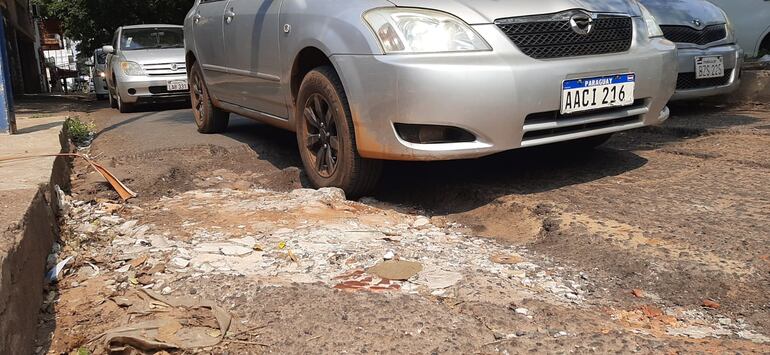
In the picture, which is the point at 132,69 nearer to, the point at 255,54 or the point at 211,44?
the point at 211,44

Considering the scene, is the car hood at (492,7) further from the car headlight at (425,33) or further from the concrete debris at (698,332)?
the concrete debris at (698,332)

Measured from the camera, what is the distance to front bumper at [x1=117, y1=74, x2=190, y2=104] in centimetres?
1097

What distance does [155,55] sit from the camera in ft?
36.8

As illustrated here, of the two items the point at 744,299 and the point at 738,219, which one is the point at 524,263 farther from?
the point at 738,219

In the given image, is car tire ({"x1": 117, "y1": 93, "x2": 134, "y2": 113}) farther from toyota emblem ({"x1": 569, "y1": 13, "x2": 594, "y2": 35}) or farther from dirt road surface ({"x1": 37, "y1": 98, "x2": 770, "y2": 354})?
toyota emblem ({"x1": 569, "y1": 13, "x2": 594, "y2": 35})

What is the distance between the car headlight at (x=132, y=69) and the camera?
11.0 metres

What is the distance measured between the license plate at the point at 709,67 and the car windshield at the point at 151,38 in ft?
28.1

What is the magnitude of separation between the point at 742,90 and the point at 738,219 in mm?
4778

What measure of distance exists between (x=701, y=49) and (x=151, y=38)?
924 cm

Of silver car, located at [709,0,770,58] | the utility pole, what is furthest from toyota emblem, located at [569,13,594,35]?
silver car, located at [709,0,770,58]

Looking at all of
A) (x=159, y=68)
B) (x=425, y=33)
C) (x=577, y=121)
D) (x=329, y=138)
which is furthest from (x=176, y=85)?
(x=577, y=121)

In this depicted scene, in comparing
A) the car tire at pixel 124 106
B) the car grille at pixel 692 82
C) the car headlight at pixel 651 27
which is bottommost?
the car tire at pixel 124 106

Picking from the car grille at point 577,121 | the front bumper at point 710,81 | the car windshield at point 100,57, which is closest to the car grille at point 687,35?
the front bumper at point 710,81

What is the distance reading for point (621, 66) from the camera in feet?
12.3
